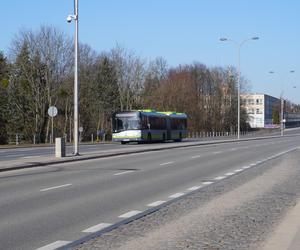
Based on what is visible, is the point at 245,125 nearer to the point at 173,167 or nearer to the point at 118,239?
the point at 173,167

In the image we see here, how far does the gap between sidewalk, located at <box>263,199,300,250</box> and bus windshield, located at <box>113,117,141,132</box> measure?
40638 millimetres

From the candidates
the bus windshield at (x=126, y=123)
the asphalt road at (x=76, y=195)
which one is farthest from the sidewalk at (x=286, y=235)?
the bus windshield at (x=126, y=123)

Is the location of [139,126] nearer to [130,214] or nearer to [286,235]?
[130,214]

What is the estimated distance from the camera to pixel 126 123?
2028 inches

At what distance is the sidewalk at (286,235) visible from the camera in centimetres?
785

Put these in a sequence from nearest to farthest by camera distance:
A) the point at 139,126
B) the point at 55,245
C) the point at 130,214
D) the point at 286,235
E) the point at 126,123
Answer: the point at 55,245
the point at 286,235
the point at 130,214
the point at 139,126
the point at 126,123

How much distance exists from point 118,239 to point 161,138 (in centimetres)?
4791

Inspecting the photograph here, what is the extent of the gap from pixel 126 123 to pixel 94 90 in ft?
117

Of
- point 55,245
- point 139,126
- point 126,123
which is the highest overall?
point 126,123

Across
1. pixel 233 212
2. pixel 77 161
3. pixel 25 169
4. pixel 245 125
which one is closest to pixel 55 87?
pixel 77 161

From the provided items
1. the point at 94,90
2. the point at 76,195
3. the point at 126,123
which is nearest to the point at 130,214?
the point at 76,195

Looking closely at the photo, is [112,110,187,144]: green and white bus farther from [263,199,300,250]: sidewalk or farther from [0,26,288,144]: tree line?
[263,199,300,250]: sidewalk

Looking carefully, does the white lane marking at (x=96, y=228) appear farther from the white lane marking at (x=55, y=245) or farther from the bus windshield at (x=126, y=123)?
the bus windshield at (x=126, y=123)

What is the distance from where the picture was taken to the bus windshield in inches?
2016
